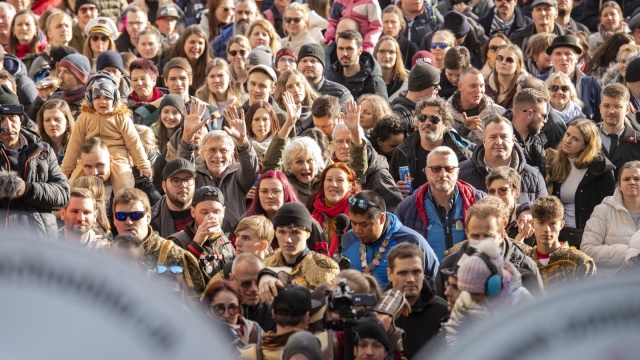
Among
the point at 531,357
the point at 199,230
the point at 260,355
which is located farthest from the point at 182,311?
the point at 199,230

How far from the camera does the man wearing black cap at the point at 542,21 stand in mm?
12773

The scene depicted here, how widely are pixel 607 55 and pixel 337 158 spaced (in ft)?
13.5

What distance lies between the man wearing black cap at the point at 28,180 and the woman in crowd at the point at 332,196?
1617mm

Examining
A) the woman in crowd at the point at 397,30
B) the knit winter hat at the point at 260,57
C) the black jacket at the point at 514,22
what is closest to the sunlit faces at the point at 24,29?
the knit winter hat at the point at 260,57

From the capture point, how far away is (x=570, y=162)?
9164 mm

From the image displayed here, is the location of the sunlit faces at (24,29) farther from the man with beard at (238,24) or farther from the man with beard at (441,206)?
the man with beard at (441,206)

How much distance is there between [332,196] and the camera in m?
8.06

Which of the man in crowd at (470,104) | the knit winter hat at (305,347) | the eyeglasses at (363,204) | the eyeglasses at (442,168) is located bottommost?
the man in crowd at (470,104)

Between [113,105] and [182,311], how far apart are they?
8.10 metres

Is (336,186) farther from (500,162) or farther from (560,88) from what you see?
(560,88)

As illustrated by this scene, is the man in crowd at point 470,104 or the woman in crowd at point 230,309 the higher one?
the woman in crowd at point 230,309

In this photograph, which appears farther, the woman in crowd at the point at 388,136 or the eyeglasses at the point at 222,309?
the woman in crowd at the point at 388,136

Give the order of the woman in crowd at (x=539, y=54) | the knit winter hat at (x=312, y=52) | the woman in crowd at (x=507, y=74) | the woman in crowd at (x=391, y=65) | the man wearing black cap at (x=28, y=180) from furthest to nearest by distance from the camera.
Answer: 1. the woman in crowd at (x=391, y=65)
2. the woman in crowd at (x=539, y=54)
3. the knit winter hat at (x=312, y=52)
4. the woman in crowd at (x=507, y=74)
5. the man wearing black cap at (x=28, y=180)

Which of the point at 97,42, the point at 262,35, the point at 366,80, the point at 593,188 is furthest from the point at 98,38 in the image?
the point at 593,188
